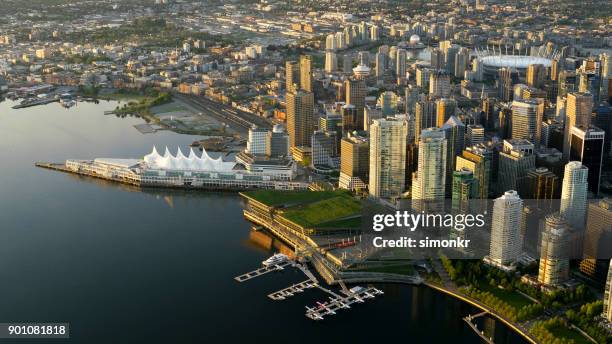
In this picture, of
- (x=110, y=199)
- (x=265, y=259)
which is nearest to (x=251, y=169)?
(x=110, y=199)

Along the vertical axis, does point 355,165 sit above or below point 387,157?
below

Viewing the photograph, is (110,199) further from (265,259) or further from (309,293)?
(309,293)

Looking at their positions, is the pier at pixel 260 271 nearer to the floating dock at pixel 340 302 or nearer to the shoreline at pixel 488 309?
the floating dock at pixel 340 302

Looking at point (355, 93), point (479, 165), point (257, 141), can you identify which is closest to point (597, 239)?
point (479, 165)

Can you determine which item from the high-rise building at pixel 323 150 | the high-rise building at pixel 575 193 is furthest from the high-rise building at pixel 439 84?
the high-rise building at pixel 575 193

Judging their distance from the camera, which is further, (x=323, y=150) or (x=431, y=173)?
(x=323, y=150)

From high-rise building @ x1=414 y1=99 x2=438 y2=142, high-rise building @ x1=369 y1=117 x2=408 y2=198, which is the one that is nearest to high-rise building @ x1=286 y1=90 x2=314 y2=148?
high-rise building @ x1=414 y1=99 x2=438 y2=142

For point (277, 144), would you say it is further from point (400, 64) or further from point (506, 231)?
point (400, 64)

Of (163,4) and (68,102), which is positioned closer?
(68,102)

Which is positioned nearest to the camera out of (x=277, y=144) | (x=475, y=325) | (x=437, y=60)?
(x=475, y=325)
